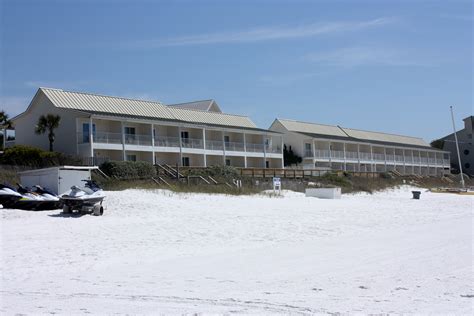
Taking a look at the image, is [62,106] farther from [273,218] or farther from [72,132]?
[273,218]

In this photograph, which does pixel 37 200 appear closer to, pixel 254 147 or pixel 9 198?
pixel 9 198

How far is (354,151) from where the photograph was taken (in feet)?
241

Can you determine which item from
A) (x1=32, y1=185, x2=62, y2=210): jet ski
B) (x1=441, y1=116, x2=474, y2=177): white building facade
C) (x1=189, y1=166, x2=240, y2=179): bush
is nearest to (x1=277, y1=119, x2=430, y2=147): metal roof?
(x1=441, y1=116, x2=474, y2=177): white building facade

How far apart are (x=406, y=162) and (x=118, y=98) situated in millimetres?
47646

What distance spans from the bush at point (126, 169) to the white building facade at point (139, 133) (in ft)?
6.52

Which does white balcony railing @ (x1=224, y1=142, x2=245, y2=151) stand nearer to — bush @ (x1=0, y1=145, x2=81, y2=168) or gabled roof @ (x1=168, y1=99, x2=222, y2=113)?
gabled roof @ (x1=168, y1=99, x2=222, y2=113)

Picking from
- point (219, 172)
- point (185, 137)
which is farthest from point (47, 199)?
point (185, 137)

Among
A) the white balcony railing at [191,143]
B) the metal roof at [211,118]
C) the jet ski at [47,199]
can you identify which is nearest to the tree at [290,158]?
the metal roof at [211,118]

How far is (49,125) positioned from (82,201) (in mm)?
22866

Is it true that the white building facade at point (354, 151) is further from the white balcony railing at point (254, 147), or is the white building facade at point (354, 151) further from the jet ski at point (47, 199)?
the jet ski at point (47, 199)

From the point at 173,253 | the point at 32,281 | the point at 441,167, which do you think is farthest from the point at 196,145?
the point at 441,167

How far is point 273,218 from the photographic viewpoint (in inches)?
830

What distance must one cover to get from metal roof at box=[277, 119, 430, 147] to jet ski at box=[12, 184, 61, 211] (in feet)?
157

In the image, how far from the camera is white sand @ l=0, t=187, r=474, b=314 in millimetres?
8383
